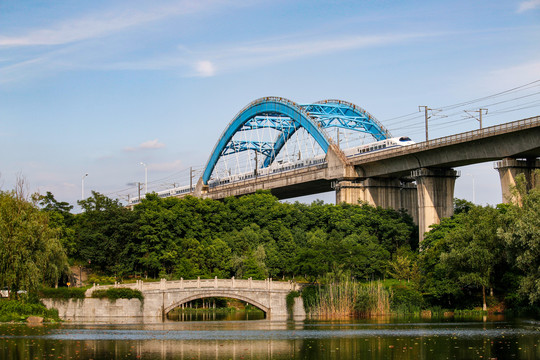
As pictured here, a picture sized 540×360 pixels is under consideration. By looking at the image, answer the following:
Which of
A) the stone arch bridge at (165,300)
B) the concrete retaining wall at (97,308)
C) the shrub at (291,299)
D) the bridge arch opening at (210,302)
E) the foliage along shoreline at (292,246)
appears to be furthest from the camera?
the shrub at (291,299)

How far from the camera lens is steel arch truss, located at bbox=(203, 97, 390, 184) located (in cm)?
11582

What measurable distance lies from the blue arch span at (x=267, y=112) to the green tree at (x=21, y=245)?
52.3 m

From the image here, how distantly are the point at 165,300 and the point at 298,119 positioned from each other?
163 feet

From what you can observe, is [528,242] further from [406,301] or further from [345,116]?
[345,116]

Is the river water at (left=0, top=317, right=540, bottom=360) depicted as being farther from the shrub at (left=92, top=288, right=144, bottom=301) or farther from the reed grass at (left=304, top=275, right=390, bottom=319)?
the shrub at (left=92, top=288, right=144, bottom=301)

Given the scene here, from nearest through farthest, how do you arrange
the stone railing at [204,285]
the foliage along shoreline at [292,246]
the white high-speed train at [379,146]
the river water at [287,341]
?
the river water at [287,341]
the foliage along shoreline at [292,246]
the stone railing at [204,285]
the white high-speed train at [379,146]

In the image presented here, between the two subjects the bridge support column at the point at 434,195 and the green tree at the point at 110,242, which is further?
the green tree at the point at 110,242

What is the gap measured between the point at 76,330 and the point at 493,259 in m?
34.8

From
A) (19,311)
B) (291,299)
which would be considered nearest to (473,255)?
(291,299)

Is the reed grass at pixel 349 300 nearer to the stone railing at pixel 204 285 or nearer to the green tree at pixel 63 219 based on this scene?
the stone railing at pixel 204 285

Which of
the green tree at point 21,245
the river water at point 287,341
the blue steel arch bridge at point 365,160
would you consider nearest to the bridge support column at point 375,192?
the blue steel arch bridge at point 365,160

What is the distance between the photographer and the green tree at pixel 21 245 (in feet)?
196

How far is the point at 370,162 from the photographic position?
97.2 m

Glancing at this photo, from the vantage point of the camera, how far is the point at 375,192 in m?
102
